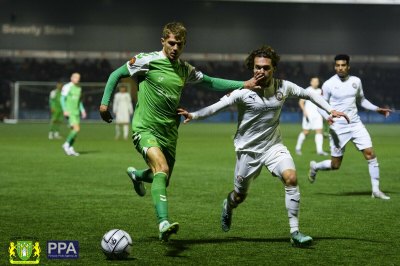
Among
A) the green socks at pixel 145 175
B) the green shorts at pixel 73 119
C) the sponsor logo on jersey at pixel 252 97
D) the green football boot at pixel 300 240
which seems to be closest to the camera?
the green football boot at pixel 300 240

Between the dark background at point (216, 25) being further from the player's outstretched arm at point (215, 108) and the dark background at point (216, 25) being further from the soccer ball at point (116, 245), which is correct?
the soccer ball at point (116, 245)

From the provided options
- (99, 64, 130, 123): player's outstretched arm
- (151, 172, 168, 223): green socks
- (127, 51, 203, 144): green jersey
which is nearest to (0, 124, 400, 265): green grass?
(151, 172, 168, 223): green socks

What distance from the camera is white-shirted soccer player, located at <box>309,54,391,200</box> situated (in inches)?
510

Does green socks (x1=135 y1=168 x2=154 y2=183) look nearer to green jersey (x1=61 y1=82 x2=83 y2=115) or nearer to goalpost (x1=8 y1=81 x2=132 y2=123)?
green jersey (x1=61 y1=82 x2=83 y2=115)

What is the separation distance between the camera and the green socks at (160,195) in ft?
25.5

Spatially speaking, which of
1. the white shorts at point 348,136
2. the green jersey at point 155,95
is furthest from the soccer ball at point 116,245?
the white shorts at point 348,136

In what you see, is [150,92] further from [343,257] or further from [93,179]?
[93,179]

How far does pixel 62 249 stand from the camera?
25.7 feet

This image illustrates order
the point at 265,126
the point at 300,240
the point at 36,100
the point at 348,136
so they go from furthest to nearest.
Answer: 1. the point at 36,100
2. the point at 348,136
3. the point at 265,126
4. the point at 300,240

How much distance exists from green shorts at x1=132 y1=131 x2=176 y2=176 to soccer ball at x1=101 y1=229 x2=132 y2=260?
119 cm

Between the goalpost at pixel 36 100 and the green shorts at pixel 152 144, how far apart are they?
39547 mm

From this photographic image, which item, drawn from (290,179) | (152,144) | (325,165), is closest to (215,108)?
(152,144)

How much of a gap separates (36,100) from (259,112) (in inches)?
1625

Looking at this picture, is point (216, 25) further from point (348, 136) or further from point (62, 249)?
point (62, 249)
